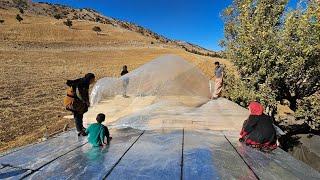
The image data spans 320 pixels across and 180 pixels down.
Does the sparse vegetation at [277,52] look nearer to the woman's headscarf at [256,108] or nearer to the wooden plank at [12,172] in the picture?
the woman's headscarf at [256,108]

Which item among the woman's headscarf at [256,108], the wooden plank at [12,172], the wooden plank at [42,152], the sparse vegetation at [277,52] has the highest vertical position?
the sparse vegetation at [277,52]

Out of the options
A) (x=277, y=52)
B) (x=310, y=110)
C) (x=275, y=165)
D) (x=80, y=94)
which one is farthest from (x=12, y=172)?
(x=310, y=110)

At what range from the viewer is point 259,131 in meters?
9.26

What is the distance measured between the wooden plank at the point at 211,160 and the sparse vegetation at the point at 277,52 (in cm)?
462

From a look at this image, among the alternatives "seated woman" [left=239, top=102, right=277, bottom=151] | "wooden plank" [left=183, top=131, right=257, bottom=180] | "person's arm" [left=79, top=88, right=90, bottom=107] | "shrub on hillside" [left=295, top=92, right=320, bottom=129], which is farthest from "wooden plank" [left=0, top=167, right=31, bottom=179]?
"shrub on hillside" [left=295, top=92, right=320, bottom=129]

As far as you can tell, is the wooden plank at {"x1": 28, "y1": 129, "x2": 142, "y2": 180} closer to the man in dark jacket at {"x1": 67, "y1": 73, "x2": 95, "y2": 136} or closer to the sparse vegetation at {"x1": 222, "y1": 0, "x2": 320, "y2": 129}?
the man in dark jacket at {"x1": 67, "y1": 73, "x2": 95, "y2": 136}

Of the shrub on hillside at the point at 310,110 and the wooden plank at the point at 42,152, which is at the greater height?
the shrub on hillside at the point at 310,110

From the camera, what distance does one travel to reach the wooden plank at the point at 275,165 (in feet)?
23.6

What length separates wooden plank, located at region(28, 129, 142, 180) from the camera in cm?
695

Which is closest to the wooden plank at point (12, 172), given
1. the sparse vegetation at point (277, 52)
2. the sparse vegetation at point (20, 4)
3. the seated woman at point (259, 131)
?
the seated woman at point (259, 131)

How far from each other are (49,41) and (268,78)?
43.9 meters

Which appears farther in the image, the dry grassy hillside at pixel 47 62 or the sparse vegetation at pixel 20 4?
the sparse vegetation at pixel 20 4

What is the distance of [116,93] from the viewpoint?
1805 centimetres

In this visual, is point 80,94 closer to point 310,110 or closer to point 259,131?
point 259,131
